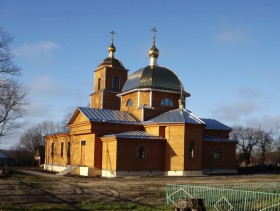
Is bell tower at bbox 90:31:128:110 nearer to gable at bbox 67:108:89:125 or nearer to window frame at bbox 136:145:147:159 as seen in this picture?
gable at bbox 67:108:89:125

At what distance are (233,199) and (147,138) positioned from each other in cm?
1518

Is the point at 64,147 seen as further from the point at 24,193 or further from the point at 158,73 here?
the point at 24,193

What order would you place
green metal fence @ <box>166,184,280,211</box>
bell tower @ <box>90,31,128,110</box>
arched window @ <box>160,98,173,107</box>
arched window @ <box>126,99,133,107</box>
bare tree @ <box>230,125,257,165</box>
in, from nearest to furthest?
green metal fence @ <box>166,184,280,211</box>, arched window @ <box>160,98,173,107</box>, arched window @ <box>126,99,133,107</box>, bell tower @ <box>90,31,128,110</box>, bare tree @ <box>230,125,257,165</box>

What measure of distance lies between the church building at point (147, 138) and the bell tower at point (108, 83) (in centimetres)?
488

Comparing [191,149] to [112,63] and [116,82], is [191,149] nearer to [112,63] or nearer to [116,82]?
[116,82]

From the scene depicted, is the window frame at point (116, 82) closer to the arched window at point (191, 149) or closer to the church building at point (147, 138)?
the church building at point (147, 138)

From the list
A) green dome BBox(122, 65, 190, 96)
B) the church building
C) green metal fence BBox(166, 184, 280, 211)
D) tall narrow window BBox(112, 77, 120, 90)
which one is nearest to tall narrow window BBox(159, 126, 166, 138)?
the church building

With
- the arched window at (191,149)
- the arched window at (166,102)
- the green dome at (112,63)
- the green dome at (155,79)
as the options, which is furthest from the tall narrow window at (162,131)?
the green dome at (112,63)

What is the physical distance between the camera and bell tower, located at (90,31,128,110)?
37.3m

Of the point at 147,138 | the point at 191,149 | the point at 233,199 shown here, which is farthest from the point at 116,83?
the point at 233,199

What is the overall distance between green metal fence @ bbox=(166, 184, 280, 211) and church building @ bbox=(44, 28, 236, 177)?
43.3 feet

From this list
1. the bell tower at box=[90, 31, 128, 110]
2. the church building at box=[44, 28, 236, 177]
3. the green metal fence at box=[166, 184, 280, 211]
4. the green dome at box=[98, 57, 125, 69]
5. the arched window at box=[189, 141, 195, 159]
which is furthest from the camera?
the green dome at box=[98, 57, 125, 69]

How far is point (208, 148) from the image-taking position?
30359mm

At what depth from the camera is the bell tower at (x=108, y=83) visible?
123 ft
